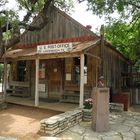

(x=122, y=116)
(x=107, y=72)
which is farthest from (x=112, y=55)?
(x=122, y=116)

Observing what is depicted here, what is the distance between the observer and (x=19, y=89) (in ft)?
56.4

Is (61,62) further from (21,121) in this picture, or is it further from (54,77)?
(21,121)

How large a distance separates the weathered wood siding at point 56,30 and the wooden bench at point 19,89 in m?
2.71

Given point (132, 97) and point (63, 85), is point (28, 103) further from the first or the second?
point (132, 97)

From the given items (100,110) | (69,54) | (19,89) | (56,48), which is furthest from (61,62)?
(100,110)

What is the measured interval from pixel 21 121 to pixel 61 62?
Answer: 529 cm

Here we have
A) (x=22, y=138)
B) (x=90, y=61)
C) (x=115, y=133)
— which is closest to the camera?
(x=22, y=138)

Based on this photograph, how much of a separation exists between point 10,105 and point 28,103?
1252 mm

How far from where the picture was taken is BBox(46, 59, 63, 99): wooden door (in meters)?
15.4

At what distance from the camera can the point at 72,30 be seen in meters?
14.7

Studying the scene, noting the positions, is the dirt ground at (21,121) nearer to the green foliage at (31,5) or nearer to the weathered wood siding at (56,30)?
the weathered wood siding at (56,30)

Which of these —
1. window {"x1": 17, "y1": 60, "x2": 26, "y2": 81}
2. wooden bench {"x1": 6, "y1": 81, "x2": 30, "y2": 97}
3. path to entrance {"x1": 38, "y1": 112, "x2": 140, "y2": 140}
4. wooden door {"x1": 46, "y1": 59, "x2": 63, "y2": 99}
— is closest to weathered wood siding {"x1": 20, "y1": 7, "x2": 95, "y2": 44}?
wooden door {"x1": 46, "y1": 59, "x2": 63, "y2": 99}

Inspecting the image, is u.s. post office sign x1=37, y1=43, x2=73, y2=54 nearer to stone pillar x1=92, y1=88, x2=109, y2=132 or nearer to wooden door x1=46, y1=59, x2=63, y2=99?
wooden door x1=46, y1=59, x2=63, y2=99

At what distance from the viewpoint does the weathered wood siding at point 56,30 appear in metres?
14.5
